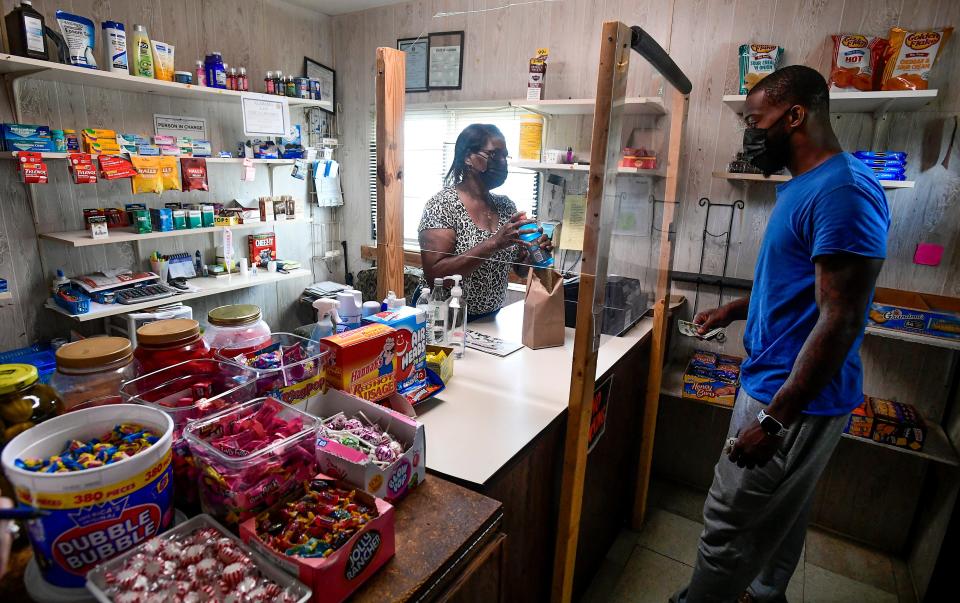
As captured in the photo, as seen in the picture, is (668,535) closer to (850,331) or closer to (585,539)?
(585,539)

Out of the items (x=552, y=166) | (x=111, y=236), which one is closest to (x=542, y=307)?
(x=552, y=166)

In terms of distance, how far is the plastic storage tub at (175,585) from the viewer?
0.60 m

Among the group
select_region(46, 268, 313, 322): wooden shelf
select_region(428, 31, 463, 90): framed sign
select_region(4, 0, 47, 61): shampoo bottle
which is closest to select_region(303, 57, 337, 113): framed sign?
select_region(428, 31, 463, 90): framed sign

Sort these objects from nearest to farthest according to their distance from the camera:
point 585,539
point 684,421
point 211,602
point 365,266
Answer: point 211,602
point 585,539
point 684,421
point 365,266

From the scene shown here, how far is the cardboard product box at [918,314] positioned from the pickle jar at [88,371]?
7.71 feet

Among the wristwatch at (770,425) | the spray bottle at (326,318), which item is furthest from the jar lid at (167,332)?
the wristwatch at (770,425)

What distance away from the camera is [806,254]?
Result: 4.57ft

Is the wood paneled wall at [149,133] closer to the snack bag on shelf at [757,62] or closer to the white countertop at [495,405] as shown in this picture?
the white countertop at [495,405]

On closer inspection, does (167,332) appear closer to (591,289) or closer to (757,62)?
(591,289)

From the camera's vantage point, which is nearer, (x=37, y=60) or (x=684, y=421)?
(x=37, y=60)

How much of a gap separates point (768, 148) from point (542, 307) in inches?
34.0

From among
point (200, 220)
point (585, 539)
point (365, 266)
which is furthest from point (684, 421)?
point (200, 220)

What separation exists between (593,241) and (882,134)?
5.88 ft

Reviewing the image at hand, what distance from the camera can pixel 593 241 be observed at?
1.30 meters
